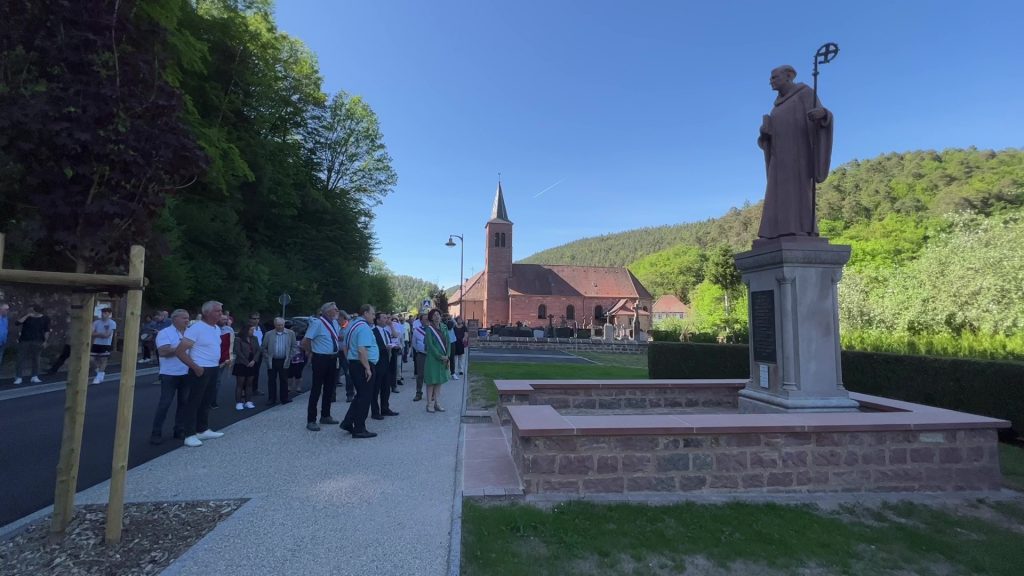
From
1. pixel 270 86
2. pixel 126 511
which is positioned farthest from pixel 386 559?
pixel 270 86

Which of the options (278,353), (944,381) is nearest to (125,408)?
(278,353)

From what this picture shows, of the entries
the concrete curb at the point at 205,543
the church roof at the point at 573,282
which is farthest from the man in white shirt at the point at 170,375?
the church roof at the point at 573,282

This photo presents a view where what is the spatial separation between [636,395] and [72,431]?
7337 millimetres

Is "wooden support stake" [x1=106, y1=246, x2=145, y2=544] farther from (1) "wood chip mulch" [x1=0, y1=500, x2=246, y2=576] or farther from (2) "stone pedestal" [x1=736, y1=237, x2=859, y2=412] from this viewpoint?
(2) "stone pedestal" [x1=736, y1=237, x2=859, y2=412]

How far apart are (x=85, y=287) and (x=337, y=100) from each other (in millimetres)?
34367

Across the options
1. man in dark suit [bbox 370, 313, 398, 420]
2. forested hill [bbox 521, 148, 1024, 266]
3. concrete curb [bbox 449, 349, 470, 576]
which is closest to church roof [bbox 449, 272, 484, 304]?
forested hill [bbox 521, 148, 1024, 266]

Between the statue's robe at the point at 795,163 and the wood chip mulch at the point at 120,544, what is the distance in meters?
7.57

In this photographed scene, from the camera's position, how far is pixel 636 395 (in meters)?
8.53

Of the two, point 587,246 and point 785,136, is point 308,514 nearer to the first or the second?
point 785,136

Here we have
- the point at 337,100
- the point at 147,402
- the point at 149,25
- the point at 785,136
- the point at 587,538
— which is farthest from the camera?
the point at 337,100

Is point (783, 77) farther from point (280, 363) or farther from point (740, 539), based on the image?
point (280, 363)

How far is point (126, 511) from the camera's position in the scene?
13.7 feet

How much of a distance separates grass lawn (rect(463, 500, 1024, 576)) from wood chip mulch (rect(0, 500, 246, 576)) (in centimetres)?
212

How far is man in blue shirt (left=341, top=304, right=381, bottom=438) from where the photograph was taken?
275 inches
